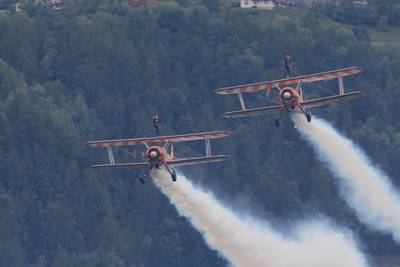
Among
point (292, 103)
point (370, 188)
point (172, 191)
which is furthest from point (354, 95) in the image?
point (370, 188)

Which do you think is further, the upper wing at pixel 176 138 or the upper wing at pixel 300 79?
the upper wing at pixel 176 138

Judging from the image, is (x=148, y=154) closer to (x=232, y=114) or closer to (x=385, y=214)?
(x=232, y=114)

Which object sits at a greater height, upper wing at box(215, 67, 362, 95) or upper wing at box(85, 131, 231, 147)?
upper wing at box(215, 67, 362, 95)

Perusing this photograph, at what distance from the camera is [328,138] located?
195 metres

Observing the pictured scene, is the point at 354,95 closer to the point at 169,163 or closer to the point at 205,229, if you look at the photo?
the point at 169,163

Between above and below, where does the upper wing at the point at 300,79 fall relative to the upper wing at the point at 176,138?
above

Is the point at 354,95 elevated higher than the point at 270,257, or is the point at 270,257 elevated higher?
the point at 354,95

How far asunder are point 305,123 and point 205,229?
35.9 ft

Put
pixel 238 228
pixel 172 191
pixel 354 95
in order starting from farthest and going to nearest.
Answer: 1. pixel 238 228
2. pixel 172 191
3. pixel 354 95

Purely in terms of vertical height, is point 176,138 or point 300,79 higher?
point 300,79

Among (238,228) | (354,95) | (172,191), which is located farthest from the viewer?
(238,228)

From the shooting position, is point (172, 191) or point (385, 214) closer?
point (172, 191)

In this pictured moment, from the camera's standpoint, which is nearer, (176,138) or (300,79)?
(300,79)

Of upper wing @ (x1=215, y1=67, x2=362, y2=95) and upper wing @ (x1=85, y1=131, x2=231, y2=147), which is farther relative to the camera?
upper wing @ (x1=85, y1=131, x2=231, y2=147)
